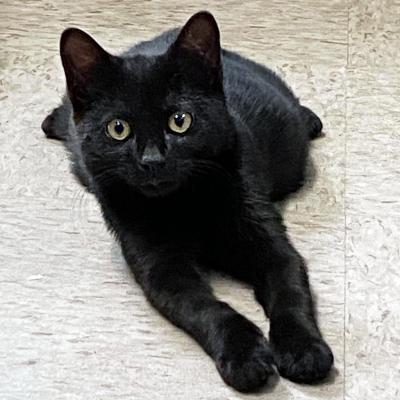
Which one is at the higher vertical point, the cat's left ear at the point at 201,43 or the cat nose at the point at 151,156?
the cat's left ear at the point at 201,43

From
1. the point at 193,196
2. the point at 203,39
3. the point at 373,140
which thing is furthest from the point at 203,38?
the point at 373,140

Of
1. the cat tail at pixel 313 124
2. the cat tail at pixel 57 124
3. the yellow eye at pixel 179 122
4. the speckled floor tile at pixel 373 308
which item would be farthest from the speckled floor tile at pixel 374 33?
the yellow eye at pixel 179 122

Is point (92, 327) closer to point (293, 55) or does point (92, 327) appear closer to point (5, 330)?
point (5, 330)

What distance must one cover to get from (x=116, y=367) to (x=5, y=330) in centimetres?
22

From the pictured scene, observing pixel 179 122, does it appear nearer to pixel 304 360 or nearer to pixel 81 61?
pixel 81 61

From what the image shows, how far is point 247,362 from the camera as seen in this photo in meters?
1.65

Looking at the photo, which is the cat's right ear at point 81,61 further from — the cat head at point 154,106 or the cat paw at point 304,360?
the cat paw at point 304,360

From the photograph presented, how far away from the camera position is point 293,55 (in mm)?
2518

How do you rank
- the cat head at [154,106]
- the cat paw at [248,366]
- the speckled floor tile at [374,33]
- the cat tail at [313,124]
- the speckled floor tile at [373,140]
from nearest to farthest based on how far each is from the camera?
the cat paw at [248,366] < the cat head at [154,106] < the speckled floor tile at [373,140] < the cat tail at [313,124] < the speckled floor tile at [374,33]

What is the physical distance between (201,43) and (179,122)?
0.45ft

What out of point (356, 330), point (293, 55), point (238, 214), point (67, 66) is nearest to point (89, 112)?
point (67, 66)

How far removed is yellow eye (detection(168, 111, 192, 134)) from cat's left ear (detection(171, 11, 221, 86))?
94 millimetres

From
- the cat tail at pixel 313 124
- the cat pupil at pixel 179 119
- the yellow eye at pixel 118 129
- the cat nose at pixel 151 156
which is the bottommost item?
the cat tail at pixel 313 124

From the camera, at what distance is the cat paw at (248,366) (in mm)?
1642
